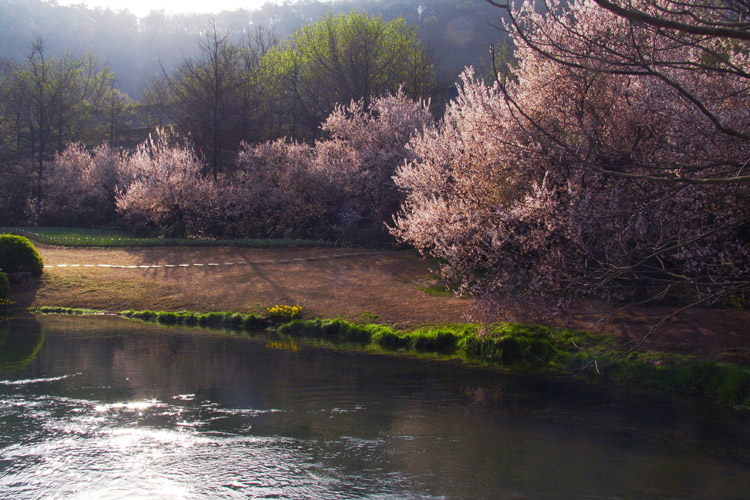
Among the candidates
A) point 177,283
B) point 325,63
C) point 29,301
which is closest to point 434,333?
point 177,283

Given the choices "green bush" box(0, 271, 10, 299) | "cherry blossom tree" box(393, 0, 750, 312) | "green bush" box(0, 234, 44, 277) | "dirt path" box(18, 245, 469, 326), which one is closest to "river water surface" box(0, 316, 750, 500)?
"cherry blossom tree" box(393, 0, 750, 312)

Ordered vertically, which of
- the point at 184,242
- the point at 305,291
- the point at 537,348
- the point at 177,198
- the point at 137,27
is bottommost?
the point at 537,348

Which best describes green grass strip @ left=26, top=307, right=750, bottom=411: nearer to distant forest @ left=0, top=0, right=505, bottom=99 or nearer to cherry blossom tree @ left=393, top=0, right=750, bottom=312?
cherry blossom tree @ left=393, top=0, right=750, bottom=312

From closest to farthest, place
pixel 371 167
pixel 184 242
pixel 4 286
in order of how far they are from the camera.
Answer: pixel 4 286
pixel 371 167
pixel 184 242

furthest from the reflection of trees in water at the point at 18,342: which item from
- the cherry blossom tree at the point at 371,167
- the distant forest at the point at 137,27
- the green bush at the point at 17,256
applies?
the distant forest at the point at 137,27

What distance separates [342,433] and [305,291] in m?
10.1

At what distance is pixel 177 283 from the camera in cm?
1948

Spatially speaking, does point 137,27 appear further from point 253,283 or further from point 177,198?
point 253,283

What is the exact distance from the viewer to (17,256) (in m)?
19.6

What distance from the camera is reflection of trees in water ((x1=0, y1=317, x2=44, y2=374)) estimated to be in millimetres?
11722

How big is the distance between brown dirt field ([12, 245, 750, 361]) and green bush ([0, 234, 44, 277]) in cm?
59

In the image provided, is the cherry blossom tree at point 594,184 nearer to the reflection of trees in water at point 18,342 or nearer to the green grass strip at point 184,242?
the reflection of trees in water at point 18,342

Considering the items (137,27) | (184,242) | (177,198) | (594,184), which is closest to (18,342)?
(184,242)

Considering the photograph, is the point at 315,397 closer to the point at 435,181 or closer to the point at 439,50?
the point at 435,181
